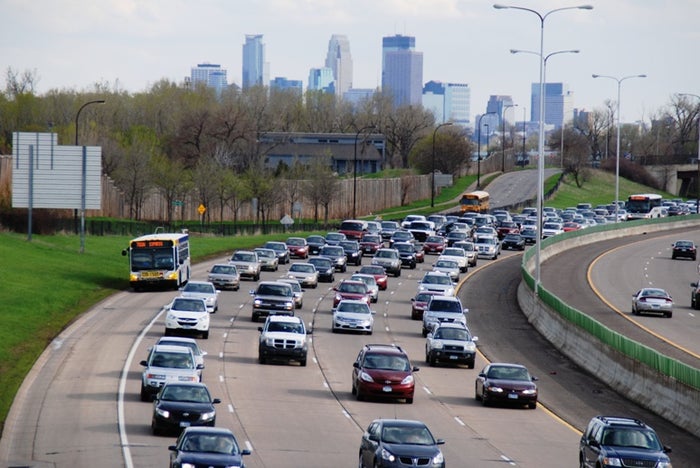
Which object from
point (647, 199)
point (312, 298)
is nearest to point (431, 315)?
point (312, 298)

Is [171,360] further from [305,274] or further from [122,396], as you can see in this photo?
[305,274]

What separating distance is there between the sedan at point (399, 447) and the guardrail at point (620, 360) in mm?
11644

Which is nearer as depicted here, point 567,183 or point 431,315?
point 431,315

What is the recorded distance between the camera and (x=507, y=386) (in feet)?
119

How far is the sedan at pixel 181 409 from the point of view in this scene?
28.3m

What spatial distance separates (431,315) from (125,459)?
27363 mm

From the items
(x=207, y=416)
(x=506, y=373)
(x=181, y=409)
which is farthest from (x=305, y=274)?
(x=207, y=416)

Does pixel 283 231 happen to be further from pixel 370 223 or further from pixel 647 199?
pixel 647 199

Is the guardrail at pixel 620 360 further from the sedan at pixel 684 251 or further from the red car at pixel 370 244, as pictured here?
the sedan at pixel 684 251

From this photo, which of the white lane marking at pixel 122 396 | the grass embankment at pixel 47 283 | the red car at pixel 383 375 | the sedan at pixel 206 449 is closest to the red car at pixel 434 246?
the grass embankment at pixel 47 283

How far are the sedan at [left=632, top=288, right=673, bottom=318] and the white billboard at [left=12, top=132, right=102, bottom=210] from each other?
31.4m

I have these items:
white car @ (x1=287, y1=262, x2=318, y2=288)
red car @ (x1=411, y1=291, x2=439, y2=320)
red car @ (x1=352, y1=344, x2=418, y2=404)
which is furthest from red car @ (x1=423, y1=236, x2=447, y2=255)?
A: red car @ (x1=352, y1=344, x2=418, y2=404)

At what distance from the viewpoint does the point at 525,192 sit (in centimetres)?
17575

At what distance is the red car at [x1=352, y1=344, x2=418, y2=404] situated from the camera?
36.1m
